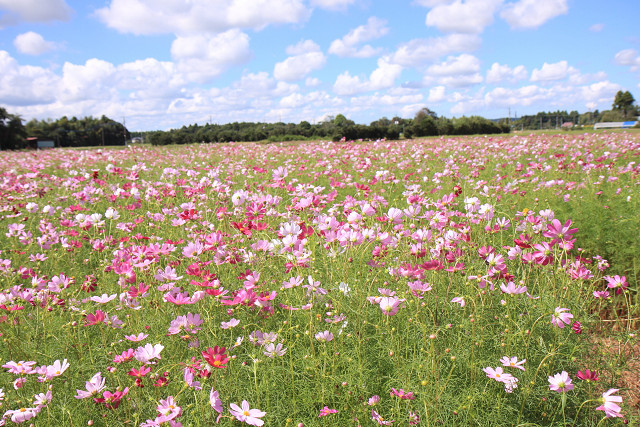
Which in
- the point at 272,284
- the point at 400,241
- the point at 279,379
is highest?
the point at 400,241

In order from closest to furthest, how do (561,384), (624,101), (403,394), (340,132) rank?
1. (561,384)
2. (403,394)
3. (340,132)
4. (624,101)

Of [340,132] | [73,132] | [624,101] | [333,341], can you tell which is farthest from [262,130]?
[624,101]

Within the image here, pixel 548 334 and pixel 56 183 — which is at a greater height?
pixel 56 183

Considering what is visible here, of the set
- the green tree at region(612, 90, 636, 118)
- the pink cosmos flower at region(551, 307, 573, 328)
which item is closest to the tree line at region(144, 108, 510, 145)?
the pink cosmos flower at region(551, 307, 573, 328)

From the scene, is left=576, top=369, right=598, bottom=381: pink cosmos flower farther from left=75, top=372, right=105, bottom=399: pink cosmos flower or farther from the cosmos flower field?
left=75, top=372, right=105, bottom=399: pink cosmos flower

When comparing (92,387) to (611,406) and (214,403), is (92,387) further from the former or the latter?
(611,406)

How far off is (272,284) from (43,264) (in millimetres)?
2312

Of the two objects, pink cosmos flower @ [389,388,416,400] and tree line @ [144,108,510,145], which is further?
tree line @ [144,108,510,145]

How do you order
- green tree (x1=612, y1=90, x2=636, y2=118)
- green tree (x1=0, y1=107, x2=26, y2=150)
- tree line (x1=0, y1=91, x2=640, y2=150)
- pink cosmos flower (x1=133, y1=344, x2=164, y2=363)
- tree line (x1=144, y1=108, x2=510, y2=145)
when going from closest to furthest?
pink cosmos flower (x1=133, y1=344, x2=164, y2=363), tree line (x1=144, y1=108, x2=510, y2=145), tree line (x1=0, y1=91, x2=640, y2=150), green tree (x1=0, y1=107, x2=26, y2=150), green tree (x1=612, y1=90, x2=636, y2=118)

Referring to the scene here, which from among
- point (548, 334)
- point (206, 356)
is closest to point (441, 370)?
point (548, 334)

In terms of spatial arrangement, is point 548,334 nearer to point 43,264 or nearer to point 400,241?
point 400,241

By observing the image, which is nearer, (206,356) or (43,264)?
(206,356)

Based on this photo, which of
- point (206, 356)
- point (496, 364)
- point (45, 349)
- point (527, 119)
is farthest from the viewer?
point (527, 119)

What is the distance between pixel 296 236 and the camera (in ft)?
6.22
